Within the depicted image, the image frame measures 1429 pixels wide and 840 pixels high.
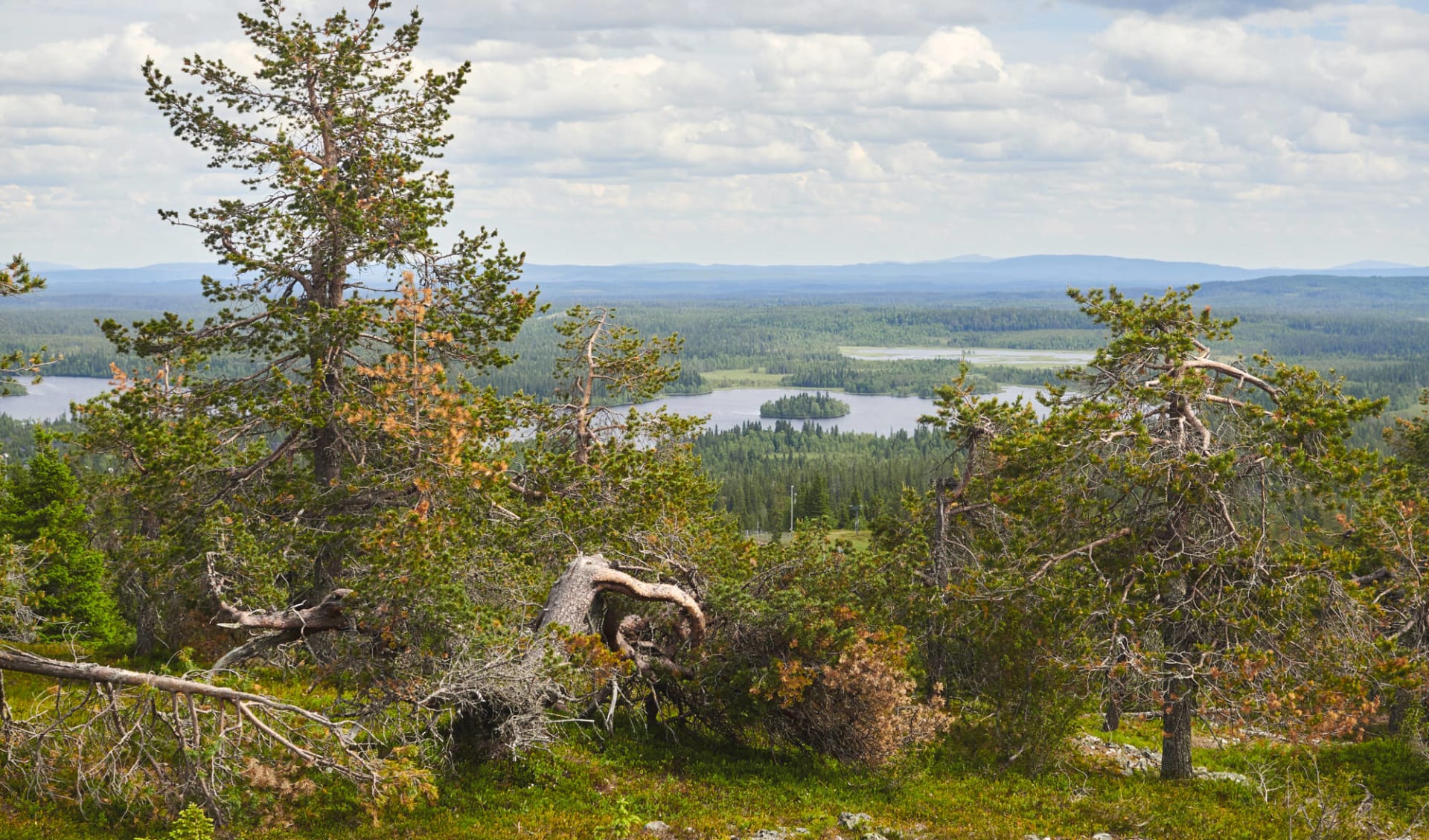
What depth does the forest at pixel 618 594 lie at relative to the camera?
11.5m

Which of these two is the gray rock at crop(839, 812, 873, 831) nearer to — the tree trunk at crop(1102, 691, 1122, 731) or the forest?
the forest

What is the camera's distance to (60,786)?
1121cm

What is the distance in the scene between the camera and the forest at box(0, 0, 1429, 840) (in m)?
11.5

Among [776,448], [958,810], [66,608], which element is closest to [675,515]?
[958,810]

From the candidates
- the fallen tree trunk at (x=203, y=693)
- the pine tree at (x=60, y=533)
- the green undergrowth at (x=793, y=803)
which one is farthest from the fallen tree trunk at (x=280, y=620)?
the pine tree at (x=60, y=533)

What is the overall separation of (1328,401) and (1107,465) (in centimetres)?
294

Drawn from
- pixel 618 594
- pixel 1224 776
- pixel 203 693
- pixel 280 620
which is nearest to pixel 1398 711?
pixel 1224 776

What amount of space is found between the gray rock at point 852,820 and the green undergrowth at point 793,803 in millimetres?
128

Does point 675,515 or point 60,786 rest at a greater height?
point 675,515

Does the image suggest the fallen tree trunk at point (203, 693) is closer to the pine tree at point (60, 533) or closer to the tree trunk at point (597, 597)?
the tree trunk at point (597, 597)

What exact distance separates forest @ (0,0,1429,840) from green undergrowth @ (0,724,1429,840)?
7 cm

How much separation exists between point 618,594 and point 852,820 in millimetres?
→ 4580

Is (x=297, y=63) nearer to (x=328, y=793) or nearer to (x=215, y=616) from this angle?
(x=215, y=616)

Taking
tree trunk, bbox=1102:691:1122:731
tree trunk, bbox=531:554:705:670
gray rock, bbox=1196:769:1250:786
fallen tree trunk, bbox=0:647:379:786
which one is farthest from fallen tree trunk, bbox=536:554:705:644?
gray rock, bbox=1196:769:1250:786
